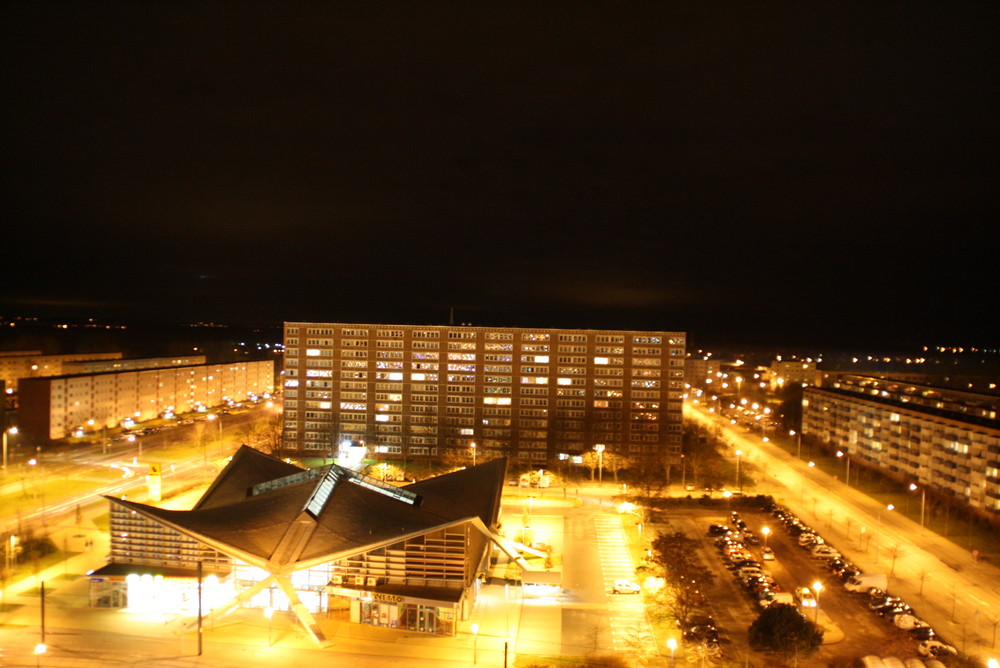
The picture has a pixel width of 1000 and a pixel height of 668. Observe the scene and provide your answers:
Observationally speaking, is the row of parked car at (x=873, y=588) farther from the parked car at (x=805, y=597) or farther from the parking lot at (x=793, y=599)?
the parked car at (x=805, y=597)

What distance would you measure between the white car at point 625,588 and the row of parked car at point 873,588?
17.1 feet

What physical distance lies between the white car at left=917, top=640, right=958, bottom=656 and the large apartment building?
63.0 feet

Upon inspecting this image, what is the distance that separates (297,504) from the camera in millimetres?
14969

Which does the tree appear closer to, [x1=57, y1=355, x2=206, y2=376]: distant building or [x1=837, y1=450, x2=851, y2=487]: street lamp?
[x1=837, y1=450, x2=851, y2=487]: street lamp

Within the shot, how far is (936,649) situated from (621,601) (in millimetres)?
6309

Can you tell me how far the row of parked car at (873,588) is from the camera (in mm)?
12762

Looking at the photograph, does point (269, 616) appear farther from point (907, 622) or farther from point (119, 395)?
point (119, 395)

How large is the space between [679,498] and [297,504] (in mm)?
15312

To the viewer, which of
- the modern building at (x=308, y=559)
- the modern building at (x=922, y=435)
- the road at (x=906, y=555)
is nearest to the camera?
the modern building at (x=308, y=559)

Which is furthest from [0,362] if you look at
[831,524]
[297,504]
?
[831,524]

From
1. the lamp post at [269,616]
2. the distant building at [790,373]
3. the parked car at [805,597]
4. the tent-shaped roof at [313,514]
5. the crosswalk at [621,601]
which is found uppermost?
the distant building at [790,373]

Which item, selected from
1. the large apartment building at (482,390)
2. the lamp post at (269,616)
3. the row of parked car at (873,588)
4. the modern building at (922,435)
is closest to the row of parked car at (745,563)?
the row of parked car at (873,588)

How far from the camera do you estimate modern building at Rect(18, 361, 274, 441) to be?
1303 inches

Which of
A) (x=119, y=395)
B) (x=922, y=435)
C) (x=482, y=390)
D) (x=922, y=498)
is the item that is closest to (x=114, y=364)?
(x=119, y=395)
